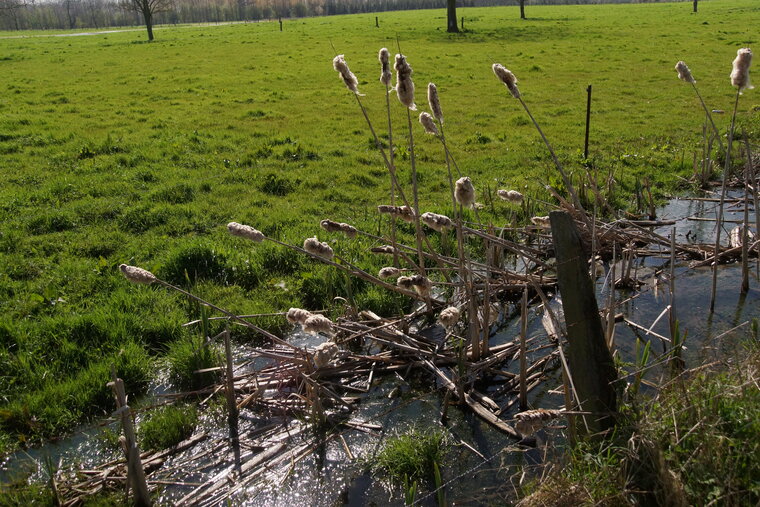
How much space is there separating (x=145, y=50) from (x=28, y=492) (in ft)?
124

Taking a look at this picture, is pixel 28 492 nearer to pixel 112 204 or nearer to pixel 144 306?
pixel 144 306

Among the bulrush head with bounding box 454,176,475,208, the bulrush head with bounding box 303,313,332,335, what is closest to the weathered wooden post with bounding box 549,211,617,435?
the bulrush head with bounding box 454,176,475,208

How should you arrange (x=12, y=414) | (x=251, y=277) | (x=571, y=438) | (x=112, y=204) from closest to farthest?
(x=571, y=438), (x=12, y=414), (x=251, y=277), (x=112, y=204)

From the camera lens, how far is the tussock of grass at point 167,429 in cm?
438

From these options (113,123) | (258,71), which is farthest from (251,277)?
(258,71)

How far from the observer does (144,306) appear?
626cm

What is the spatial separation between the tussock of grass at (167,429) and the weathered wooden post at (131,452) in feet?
2.30

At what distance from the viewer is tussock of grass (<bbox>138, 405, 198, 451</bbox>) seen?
4.38 meters

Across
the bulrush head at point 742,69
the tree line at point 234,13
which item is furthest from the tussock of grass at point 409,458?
the tree line at point 234,13

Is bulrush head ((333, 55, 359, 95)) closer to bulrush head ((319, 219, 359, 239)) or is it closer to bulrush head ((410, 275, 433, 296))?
bulrush head ((319, 219, 359, 239))

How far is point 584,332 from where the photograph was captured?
3469 mm

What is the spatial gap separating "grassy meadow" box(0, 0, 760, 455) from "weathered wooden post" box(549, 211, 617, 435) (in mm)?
2746

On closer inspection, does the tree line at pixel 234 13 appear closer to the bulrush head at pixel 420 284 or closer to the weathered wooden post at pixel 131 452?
the bulrush head at pixel 420 284

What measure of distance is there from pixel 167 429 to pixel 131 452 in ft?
3.37
